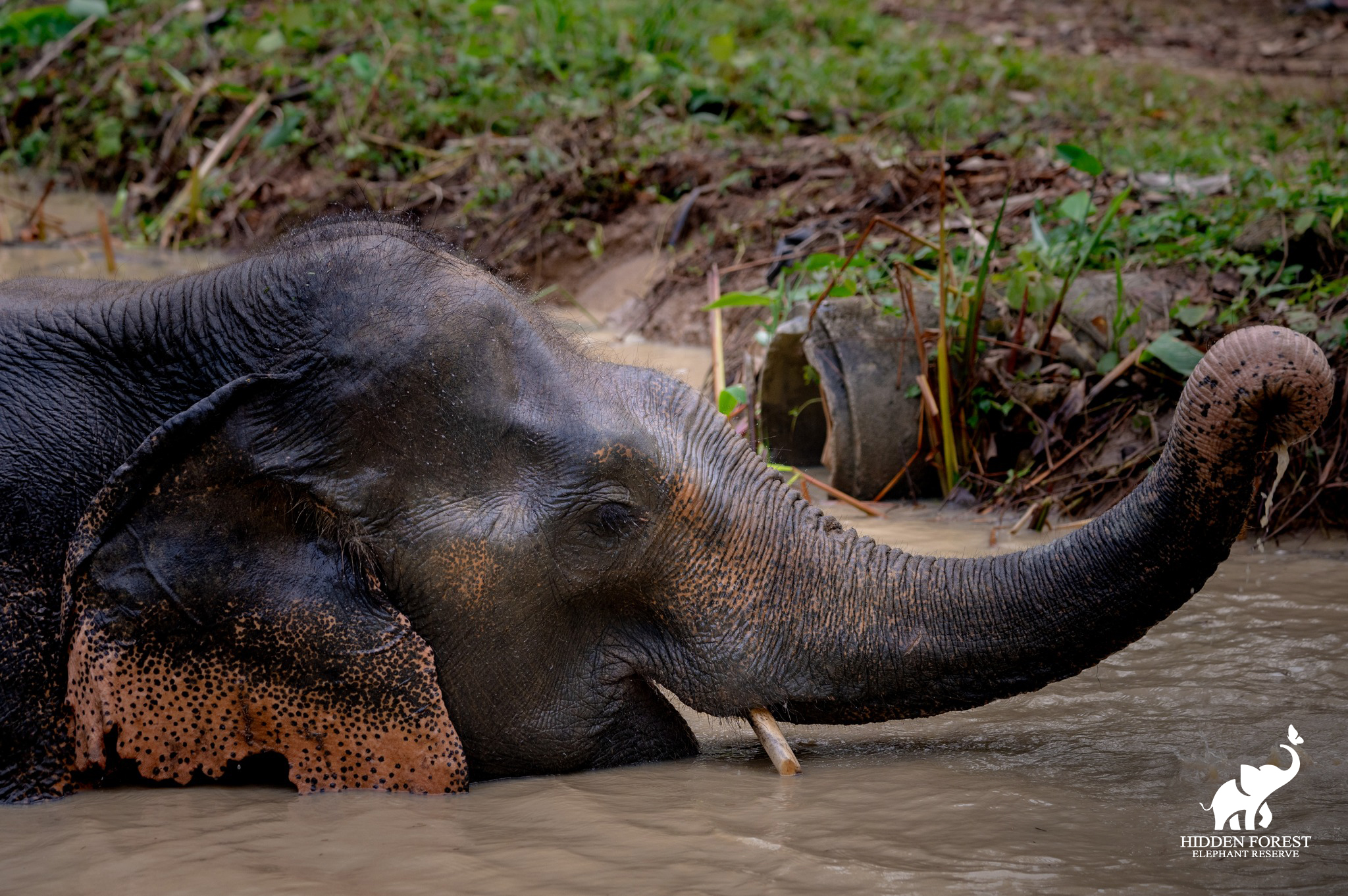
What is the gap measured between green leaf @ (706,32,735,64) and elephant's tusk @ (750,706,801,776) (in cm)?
839

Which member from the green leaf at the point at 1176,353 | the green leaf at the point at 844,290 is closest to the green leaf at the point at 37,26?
the green leaf at the point at 844,290

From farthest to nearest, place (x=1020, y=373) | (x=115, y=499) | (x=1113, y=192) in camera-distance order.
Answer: (x=1113, y=192), (x=1020, y=373), (x=115, y=499)

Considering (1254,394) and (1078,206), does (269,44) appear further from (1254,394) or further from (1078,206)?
(1254,394)

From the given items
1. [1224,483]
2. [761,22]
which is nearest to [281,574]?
[1224,483]

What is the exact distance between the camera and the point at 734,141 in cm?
927

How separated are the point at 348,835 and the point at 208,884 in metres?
0.28

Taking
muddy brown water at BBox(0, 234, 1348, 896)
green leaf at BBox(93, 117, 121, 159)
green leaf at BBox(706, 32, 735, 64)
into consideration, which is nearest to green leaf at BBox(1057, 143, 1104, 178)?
muddy brown water at BBox(0, 234, 1348, 896)

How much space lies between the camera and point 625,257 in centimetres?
862

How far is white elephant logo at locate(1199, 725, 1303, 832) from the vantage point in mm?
2381

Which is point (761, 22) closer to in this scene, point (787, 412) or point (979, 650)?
point (787, 412)

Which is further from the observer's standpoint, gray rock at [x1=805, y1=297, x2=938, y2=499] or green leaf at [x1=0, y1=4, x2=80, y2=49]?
green leaf at [x1=0, y1=4, x2=80, y2=49]

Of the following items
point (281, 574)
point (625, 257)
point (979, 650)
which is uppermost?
point (625, 257)

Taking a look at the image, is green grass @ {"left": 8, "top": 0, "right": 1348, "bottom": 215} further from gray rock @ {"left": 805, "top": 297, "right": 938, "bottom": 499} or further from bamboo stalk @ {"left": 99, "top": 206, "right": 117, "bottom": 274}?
gray rock @ {"left": 805, "top": 297, "right": 938, "bottom": 499}

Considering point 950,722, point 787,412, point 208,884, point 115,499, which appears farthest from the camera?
point 787,412
